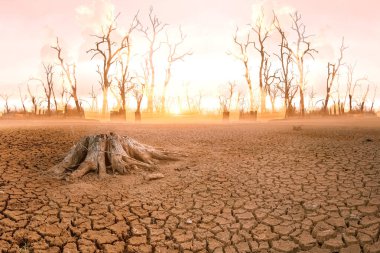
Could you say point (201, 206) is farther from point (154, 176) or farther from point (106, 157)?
point (106, 157)

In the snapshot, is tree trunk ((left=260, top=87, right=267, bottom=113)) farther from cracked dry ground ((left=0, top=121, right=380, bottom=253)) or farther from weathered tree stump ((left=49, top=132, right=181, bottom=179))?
weathered tree stump ((left=49, top=132, right=181, bottom=179))

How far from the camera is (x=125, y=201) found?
4.61 m

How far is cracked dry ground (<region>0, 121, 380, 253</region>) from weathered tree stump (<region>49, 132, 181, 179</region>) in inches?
11.9

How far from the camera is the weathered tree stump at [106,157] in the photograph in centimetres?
573

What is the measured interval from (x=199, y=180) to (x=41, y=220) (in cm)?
276

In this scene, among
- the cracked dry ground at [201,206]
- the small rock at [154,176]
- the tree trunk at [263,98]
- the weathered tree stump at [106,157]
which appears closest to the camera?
the cracked dry ground at [201,206]

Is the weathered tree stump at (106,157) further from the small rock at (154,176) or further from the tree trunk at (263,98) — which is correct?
the tree trunk at (263,98)

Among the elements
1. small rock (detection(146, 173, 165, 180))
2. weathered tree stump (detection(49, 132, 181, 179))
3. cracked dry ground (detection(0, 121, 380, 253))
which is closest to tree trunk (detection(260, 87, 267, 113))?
cracked dry ground (detection(0, 121, 380, 253))

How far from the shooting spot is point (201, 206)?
4547 millimetres

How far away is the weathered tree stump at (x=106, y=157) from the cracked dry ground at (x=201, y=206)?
0.99 feet

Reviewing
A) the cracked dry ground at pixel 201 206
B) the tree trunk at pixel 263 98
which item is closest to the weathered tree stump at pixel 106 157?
the cracked dry ground at pixel 201 206

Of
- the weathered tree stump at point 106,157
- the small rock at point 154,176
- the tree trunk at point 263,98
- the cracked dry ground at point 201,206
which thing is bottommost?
the cracked dry ground at point 201,206

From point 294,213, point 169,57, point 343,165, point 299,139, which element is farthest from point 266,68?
point 294,213

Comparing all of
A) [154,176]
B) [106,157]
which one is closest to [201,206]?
[154,176]
